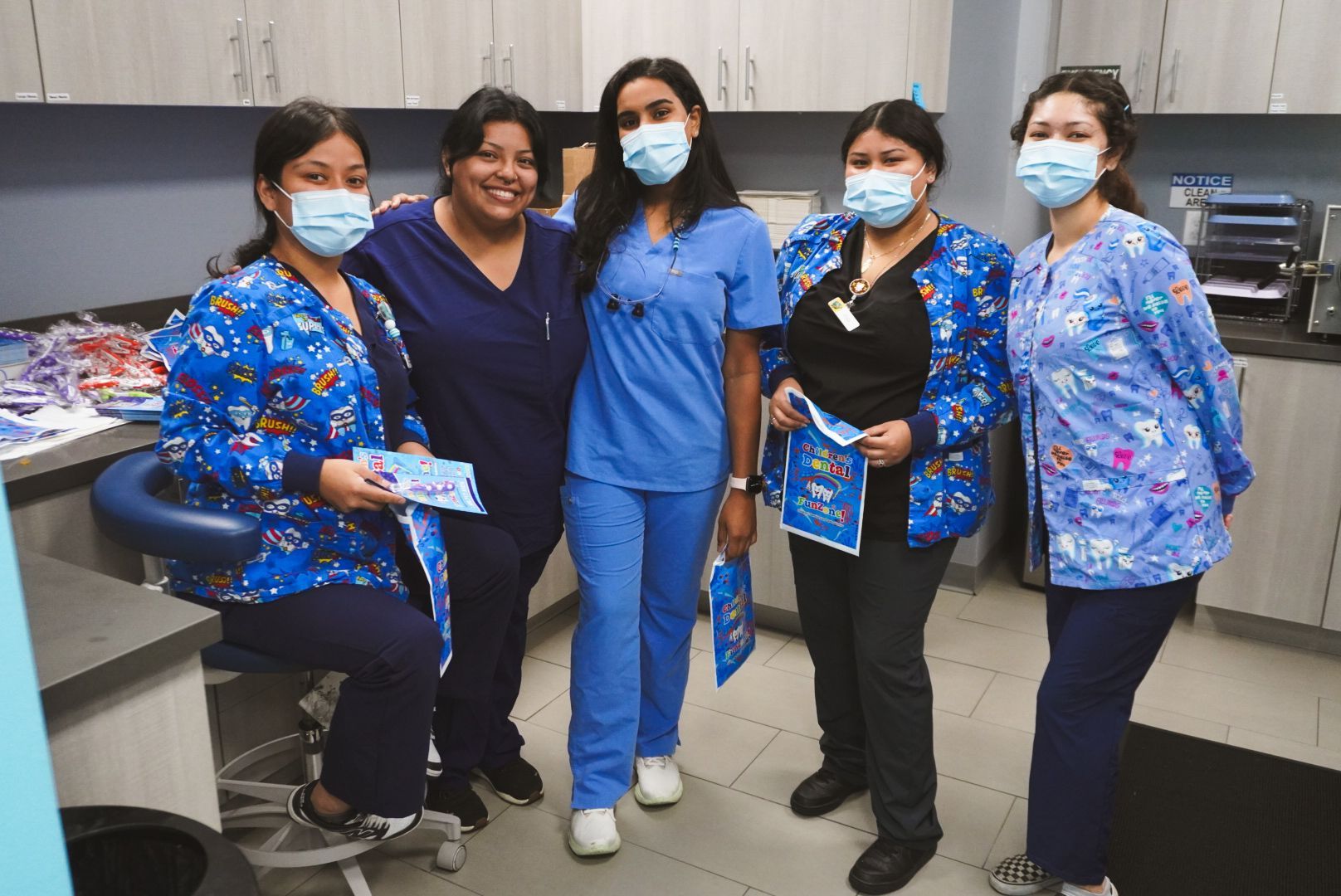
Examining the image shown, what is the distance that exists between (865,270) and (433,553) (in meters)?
0.92

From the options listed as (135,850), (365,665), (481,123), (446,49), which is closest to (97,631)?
(135,850)

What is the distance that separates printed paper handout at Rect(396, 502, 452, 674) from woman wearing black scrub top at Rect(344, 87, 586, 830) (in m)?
0.12

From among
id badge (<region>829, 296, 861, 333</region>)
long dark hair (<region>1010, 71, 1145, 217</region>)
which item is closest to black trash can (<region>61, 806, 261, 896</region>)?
id badge (<region>829, 296, 861, 333</region>)

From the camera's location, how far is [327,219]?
1.72 meters

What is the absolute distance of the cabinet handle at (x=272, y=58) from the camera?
8.93 ft

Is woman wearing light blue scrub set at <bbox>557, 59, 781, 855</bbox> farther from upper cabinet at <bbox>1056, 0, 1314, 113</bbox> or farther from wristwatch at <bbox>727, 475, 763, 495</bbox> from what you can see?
upper cabinet at <bbox>1056, 0, 1314, 113</bbox>

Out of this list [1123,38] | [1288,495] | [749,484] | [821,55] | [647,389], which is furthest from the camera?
[821,55]

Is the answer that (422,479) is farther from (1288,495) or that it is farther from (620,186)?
(1288,495)

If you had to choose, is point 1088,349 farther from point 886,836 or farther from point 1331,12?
point 1331,12

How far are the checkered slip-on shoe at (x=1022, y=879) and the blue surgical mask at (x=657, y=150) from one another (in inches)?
57.9

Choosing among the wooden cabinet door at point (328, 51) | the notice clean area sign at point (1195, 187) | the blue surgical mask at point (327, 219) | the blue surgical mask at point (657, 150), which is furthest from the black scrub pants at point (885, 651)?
the notice clean area sign at point (1195, 187)

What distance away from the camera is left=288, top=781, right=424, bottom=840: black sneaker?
1877mm

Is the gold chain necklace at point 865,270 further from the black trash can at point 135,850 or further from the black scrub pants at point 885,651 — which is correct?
the black trash can at point 135,850

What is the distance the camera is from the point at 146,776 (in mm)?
1269
